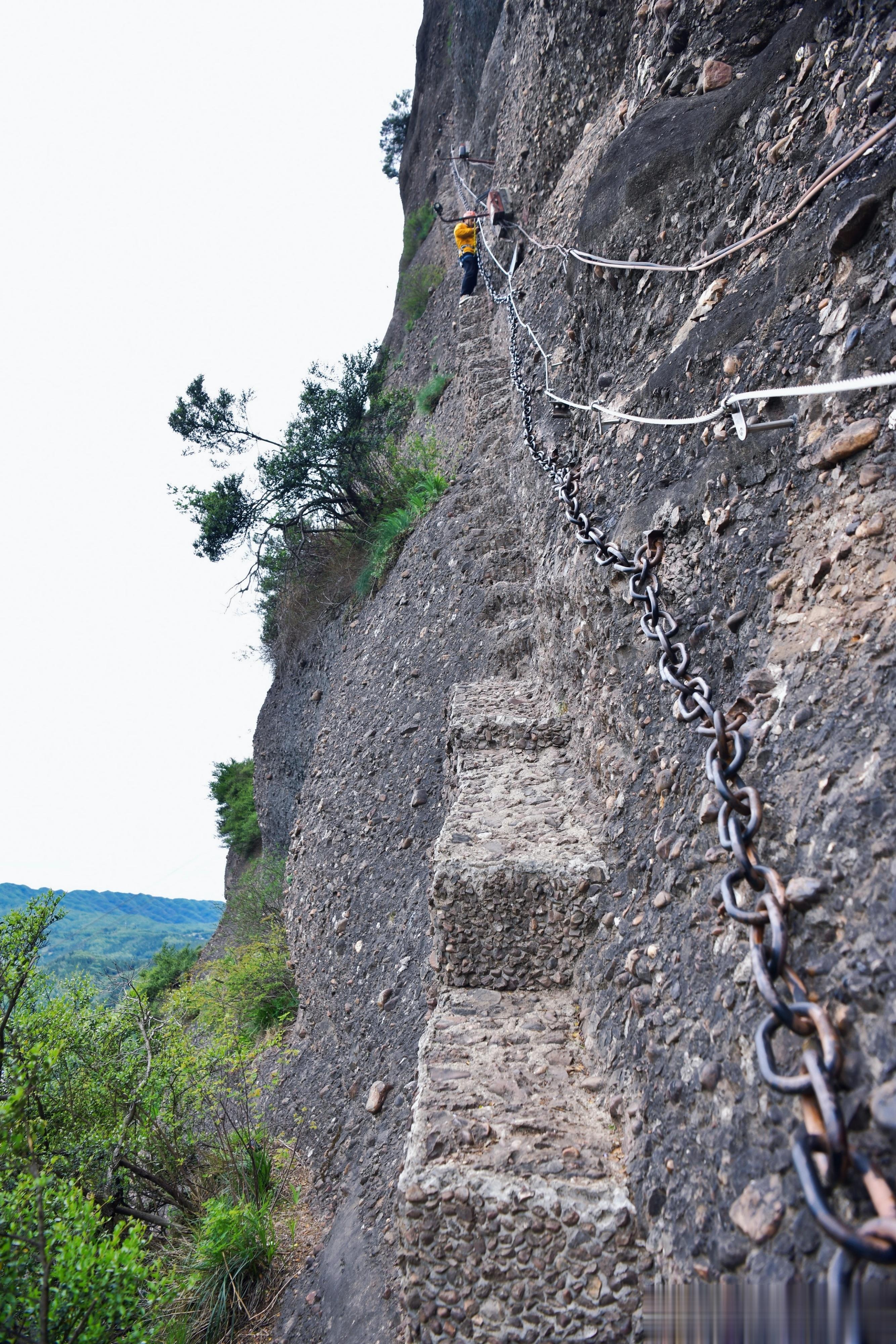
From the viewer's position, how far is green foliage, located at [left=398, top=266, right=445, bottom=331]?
14555 mm

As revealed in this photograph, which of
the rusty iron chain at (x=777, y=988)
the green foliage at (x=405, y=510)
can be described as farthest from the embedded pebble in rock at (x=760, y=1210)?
the green foliage at (x=405, y=510)

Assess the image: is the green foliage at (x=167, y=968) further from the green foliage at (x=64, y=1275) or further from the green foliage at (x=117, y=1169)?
the green foliage at (x=64, y=1275)

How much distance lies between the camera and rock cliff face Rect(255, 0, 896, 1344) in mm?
1557

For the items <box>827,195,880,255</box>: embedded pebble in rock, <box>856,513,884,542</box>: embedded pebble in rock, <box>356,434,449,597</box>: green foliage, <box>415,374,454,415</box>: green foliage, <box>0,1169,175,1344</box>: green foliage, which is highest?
<box>415,374,454,415</box>: green foliage

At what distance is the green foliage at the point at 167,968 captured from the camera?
1495cm

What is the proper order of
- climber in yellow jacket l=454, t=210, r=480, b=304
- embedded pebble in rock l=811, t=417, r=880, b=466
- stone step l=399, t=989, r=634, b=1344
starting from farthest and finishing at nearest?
climber in yellow jacket l=454, t=210, r=480, b=304, embedded pebble in rock l=811, t=417, r=880, b=466, stone step l=399, t=989, r=634, b=1344

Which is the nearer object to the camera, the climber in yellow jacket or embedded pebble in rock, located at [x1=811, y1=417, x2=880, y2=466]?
embedded pebble in rock, located at [x1=811, y1=417, x2=880, y2=466]

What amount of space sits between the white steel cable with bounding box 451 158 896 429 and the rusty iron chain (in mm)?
669

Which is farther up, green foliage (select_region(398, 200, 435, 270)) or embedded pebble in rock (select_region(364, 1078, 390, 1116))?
green foliage (select_region(398, 200, 435, 270))

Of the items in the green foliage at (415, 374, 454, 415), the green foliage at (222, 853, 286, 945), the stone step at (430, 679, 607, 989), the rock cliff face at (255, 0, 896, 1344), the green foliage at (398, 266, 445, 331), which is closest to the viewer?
the rock cliff face at (255, 0, 896, 1344)

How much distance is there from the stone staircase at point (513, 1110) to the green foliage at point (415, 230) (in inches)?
671

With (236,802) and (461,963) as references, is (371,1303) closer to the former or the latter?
(461,963)

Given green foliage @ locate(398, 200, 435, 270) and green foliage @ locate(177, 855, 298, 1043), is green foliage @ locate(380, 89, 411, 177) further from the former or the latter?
green foliage @ locate(177, 855, 298, 1043)

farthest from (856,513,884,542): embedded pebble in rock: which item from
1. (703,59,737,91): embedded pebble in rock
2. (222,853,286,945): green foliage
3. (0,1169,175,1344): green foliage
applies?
(222,853,286,945): green foliage
